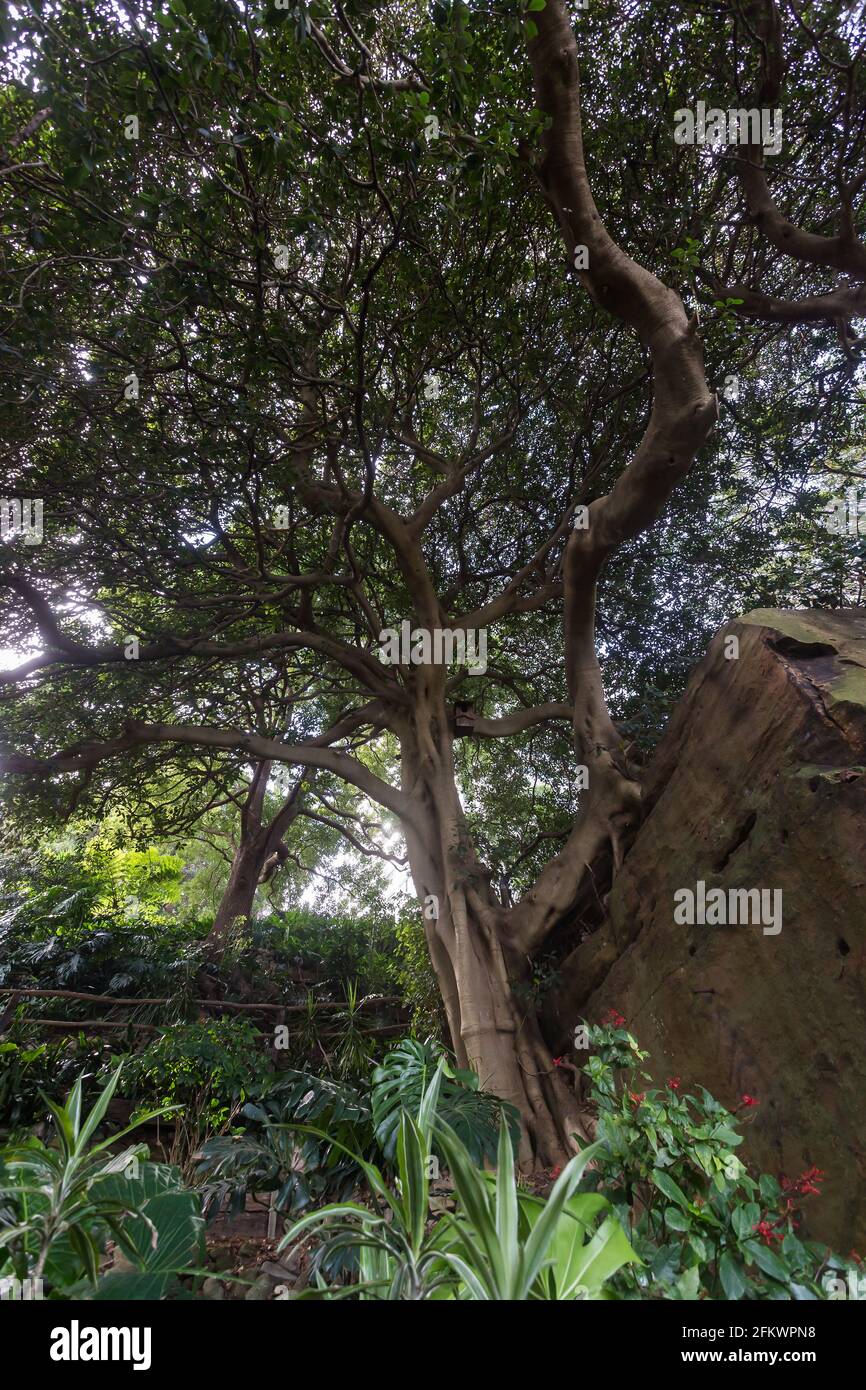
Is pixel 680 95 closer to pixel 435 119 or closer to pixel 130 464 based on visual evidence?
pixel 435 119

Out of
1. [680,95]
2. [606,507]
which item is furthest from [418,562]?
[680,95]

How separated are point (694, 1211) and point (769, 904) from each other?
7.02ft

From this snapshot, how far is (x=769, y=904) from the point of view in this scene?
3.58 m

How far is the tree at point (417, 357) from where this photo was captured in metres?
3.57

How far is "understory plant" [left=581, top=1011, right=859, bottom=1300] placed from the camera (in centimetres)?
167

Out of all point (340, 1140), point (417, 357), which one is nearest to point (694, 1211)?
point (340, 1140)

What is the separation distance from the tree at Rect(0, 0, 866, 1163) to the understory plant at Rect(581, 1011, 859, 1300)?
269 centimetres

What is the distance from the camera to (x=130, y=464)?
16.9 ft

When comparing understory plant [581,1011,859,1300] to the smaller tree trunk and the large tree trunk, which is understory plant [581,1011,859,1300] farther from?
the smaller tree trunk

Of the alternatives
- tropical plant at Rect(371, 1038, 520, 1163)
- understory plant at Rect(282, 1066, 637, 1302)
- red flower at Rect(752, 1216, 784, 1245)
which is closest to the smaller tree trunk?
tropical plant at Rect(371, 1038, 520, 1163)

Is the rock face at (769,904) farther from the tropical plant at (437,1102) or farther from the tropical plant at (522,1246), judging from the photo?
the tropical plant at (522,1246)

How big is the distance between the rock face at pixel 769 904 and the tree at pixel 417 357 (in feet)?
2.34

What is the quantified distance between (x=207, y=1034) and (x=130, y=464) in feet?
16.1

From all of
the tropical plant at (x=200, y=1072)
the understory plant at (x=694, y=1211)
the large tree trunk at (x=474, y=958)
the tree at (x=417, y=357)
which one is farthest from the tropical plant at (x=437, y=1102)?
the tropical plant at (x=200, y=1072)
